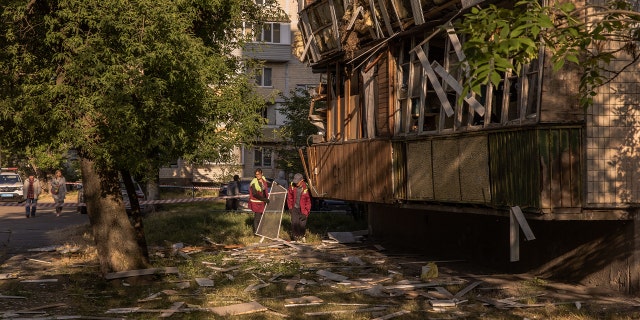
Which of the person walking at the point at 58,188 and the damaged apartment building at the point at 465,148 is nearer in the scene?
the damaged apartment building at the point at 465,148

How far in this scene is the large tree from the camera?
561 inches

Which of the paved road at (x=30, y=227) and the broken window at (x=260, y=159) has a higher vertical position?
the broken window at (x=260, y=159)

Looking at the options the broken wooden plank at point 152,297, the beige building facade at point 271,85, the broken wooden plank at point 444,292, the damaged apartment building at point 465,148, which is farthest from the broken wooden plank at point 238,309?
the beige building facade at point 271,85

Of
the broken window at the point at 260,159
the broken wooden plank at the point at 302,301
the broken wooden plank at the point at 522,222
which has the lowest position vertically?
the broken wooden plank at the point at 302,301

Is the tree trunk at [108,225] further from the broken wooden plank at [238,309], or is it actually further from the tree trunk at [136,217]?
the broken wooden plank at [238,309]

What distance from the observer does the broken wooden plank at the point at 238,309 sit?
39.9 ft

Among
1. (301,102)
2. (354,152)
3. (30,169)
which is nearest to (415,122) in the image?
(354,152)

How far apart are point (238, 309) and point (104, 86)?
175 inches

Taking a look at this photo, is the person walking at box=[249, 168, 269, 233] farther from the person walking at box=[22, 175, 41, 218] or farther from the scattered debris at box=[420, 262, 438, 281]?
the person walking at box=[22, 175, 41, 218]

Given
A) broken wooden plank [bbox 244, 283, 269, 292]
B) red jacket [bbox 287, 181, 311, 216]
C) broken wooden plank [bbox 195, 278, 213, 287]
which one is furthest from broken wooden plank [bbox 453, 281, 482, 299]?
red jacket [bbox 287, 181, 311, 216]

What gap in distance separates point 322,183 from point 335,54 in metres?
3.53

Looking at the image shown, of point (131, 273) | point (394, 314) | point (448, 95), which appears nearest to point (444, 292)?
point (394, 314)

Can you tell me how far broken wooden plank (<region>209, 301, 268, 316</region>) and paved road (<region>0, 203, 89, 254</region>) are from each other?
10768 mm

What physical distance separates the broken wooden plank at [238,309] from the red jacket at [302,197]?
10.8m
